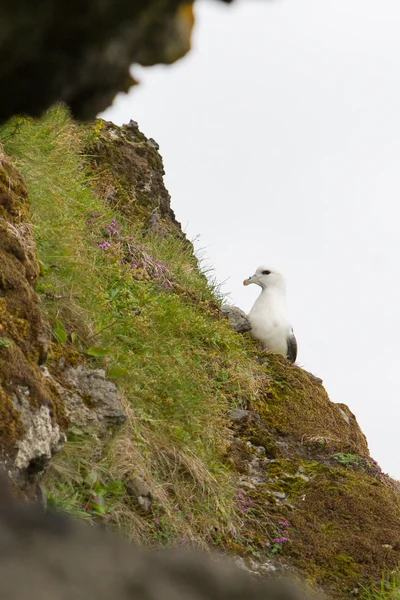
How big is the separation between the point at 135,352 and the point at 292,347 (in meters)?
3.99

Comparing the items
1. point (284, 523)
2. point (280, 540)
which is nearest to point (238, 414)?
point (284, 523)

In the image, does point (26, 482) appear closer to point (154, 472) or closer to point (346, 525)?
point (154, 472)

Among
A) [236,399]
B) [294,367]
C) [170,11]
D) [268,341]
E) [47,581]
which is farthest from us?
[268,341]

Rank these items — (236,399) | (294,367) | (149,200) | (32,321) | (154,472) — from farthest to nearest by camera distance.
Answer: (149,200) → (294,367) → (236,399) → (154,472) → (32,321)

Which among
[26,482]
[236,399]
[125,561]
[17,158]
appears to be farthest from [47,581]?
[17,158]

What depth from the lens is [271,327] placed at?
9398mm

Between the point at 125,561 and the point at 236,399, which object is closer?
the point at 125,561

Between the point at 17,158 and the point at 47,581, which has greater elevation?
the point at 17,158

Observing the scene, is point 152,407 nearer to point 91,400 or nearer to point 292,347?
point 91,400

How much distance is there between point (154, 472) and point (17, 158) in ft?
11.3

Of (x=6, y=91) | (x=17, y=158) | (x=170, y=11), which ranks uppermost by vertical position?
(x=17, y=158)

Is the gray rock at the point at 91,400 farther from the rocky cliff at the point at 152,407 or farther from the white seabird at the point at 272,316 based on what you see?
the white seabird at the point at 272,316

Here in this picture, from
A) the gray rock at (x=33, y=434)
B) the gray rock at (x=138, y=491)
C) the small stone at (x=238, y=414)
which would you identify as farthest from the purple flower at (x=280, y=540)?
the gray rock at (x=33, y=434)

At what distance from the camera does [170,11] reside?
46.6 inches
